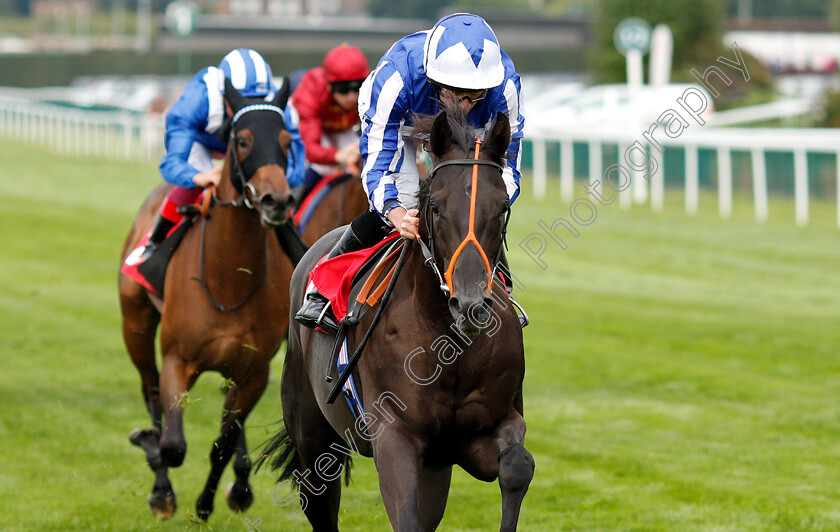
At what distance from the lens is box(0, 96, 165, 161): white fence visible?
87.6 ft

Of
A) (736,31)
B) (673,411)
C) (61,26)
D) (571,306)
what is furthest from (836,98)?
(61,26)

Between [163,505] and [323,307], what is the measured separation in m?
1.89

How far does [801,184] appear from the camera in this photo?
15.6 m

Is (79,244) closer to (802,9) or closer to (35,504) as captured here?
(35,504)

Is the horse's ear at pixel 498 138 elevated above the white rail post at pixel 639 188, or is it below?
above

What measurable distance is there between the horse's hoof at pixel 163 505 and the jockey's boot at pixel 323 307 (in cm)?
166

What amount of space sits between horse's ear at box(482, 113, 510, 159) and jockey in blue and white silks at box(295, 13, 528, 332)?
0.08 m

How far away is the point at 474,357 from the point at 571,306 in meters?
7.87

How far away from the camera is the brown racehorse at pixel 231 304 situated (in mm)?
5305

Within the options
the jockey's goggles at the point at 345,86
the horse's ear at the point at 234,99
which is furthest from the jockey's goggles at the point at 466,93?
the jockey's goggles at the point at 345,86

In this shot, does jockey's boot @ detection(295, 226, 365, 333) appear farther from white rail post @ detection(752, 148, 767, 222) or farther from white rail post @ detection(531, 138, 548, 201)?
white rail post @ detection(531, 138, 548, 201)

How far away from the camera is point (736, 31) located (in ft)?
163

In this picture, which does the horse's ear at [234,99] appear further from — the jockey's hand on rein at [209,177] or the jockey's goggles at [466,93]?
the jockey's goggles at [466,93]

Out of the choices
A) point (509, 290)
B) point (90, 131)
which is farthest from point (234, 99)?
point (90, 131)
